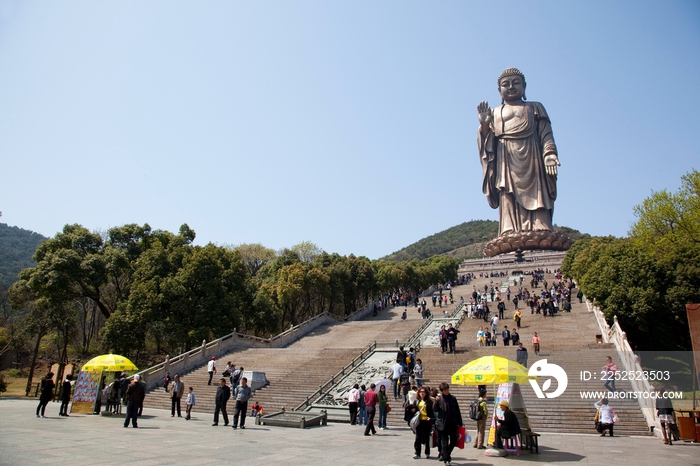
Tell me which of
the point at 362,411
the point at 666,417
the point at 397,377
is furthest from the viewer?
the point at 397,377

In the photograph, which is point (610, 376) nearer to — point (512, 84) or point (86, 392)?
point (86, 392)

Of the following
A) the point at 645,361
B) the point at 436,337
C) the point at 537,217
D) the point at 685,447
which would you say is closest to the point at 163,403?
the point at 436,337

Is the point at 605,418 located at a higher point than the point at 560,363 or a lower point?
lower

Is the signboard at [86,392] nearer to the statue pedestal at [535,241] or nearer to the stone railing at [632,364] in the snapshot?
the stone railing at [632,364]

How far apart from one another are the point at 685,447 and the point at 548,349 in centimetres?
942

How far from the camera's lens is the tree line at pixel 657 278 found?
21.5 meters

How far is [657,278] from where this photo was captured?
901 inches

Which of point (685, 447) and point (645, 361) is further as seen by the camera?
point (645, 361)

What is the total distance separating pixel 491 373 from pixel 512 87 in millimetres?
52999

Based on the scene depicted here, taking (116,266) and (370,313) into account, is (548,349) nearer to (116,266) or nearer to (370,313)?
(370,313)

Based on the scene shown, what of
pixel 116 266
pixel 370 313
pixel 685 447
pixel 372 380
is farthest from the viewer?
pixel 370 313

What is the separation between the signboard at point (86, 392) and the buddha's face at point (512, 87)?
52.6 metres

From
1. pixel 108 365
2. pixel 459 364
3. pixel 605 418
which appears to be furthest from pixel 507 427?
pixel 108 365

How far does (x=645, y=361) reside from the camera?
23.6 meters
